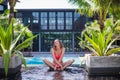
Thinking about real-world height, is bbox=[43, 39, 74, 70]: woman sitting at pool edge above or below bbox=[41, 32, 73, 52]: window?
above

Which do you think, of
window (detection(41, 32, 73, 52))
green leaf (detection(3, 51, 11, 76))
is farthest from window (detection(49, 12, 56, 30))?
green leaf (detection(3, 51, 11, 76))

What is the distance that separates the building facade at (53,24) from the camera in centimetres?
3884

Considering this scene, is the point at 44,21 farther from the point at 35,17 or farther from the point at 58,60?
the point at 58,60

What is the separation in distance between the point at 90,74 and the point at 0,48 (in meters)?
2.76

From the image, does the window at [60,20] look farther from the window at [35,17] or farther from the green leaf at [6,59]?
the green leaf at [6,59]

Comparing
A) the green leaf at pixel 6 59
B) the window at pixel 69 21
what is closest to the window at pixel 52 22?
the window at pixel 69 21

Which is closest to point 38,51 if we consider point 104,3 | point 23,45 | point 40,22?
point 40,22

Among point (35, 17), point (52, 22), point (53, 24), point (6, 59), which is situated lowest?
point (53, 24)

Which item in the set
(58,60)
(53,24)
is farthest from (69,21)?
(58,60)

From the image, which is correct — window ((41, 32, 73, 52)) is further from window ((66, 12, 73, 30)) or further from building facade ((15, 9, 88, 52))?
window ((66, 12, 73, 30))

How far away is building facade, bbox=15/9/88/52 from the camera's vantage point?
3884 centimetres

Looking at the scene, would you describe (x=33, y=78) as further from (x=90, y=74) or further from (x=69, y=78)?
(x=90, y=74)

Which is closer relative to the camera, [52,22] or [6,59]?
[6,59]

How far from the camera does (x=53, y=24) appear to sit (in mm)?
39750
